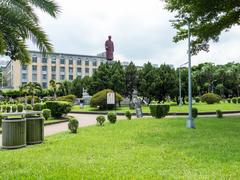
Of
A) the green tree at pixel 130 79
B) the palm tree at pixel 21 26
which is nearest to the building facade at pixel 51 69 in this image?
the green tree at pixel 130 79

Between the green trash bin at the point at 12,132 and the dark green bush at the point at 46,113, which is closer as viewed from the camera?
the green trash bin at the point at 12,132

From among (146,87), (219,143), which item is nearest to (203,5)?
(219,143)

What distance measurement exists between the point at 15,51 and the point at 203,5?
37.8 feet

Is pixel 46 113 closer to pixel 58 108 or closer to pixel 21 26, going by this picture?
pixel 58 108

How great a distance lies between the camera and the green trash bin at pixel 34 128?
11.3 meters

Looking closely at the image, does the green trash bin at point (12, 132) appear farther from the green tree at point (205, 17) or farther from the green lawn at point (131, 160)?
the green tree at point (205, 17)

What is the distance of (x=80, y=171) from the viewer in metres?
6.35

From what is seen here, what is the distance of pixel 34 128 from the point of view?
11383 mm

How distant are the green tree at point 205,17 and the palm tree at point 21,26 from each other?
34.7ft

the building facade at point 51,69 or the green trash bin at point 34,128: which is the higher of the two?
the building facade at point 51,69

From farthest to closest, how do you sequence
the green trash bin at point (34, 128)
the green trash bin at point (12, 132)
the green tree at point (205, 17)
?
the green tree at point (205, 17) → the green trash bin at point (34, 128) → the green trash bin at point (12, 132)

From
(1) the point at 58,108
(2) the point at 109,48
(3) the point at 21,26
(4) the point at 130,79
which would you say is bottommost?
(1) the point at 58,108

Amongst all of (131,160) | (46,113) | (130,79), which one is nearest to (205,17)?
(46,113)

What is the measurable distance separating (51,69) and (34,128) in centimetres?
9740
